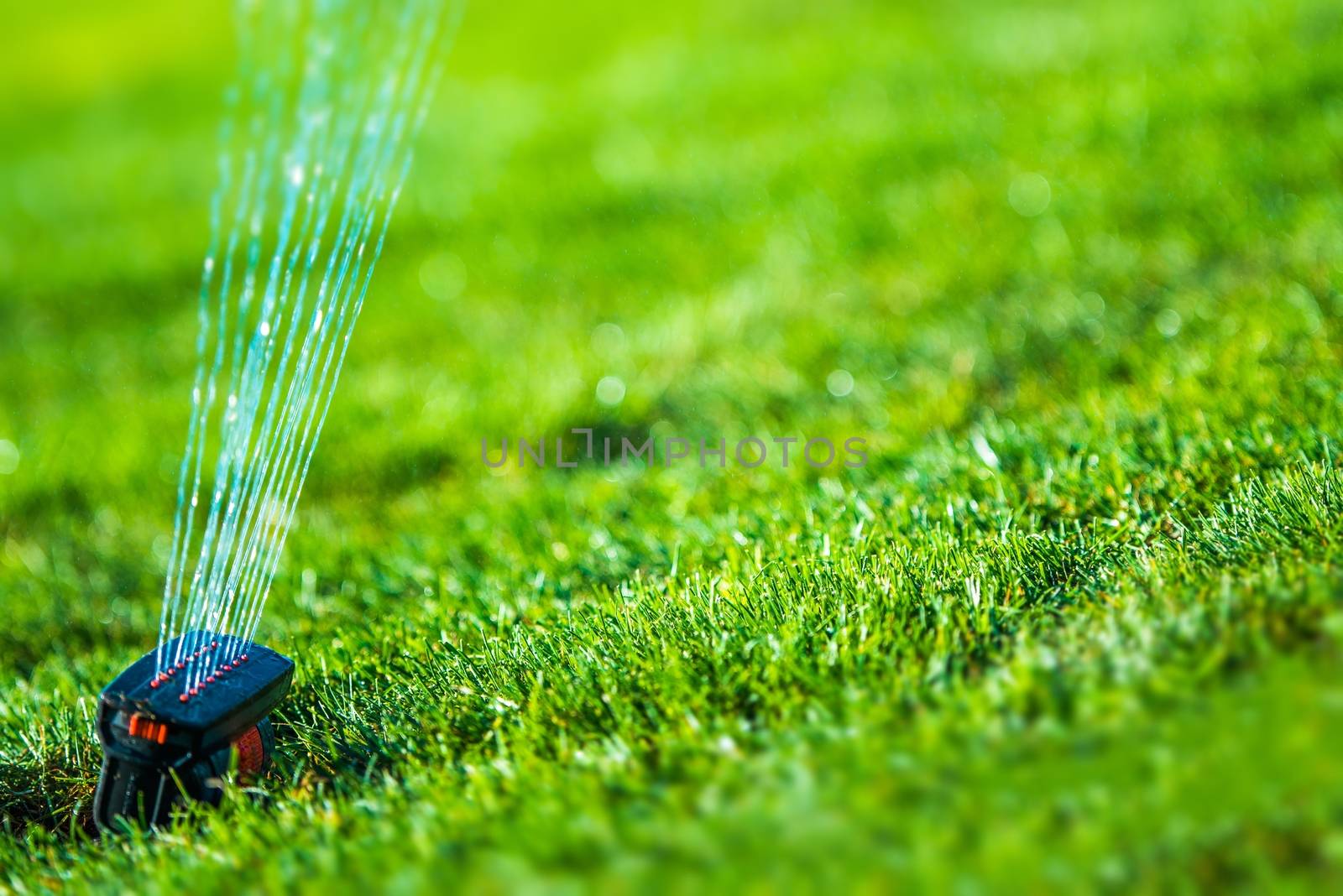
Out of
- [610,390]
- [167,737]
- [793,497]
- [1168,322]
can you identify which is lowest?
[167,737]

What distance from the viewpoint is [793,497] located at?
10.9 feet

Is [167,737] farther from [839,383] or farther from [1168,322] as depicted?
[1168,322]

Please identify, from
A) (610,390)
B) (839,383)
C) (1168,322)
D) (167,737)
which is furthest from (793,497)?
(167,737)

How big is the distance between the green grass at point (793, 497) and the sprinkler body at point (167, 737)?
0.34 feet

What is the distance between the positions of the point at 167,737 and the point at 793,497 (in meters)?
1.82

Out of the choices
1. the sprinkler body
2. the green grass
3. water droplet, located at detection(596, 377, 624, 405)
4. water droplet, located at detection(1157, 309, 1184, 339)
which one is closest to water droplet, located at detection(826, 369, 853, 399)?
the green grass

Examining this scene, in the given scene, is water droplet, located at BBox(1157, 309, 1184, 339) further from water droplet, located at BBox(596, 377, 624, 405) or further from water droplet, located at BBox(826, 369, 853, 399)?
water droplet, located at BBox(596, 377, 624, 405)

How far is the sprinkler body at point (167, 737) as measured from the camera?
2.27 m

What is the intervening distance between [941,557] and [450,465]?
7.60 feet

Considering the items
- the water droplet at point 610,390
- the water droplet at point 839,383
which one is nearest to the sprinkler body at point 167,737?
the water droplet at point 610,390

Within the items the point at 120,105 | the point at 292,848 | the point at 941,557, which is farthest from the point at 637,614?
the point at 120,105

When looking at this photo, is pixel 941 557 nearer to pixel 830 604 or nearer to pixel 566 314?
pixel 830 604

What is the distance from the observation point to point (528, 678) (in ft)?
8.23

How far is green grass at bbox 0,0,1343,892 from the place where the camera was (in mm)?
1929
